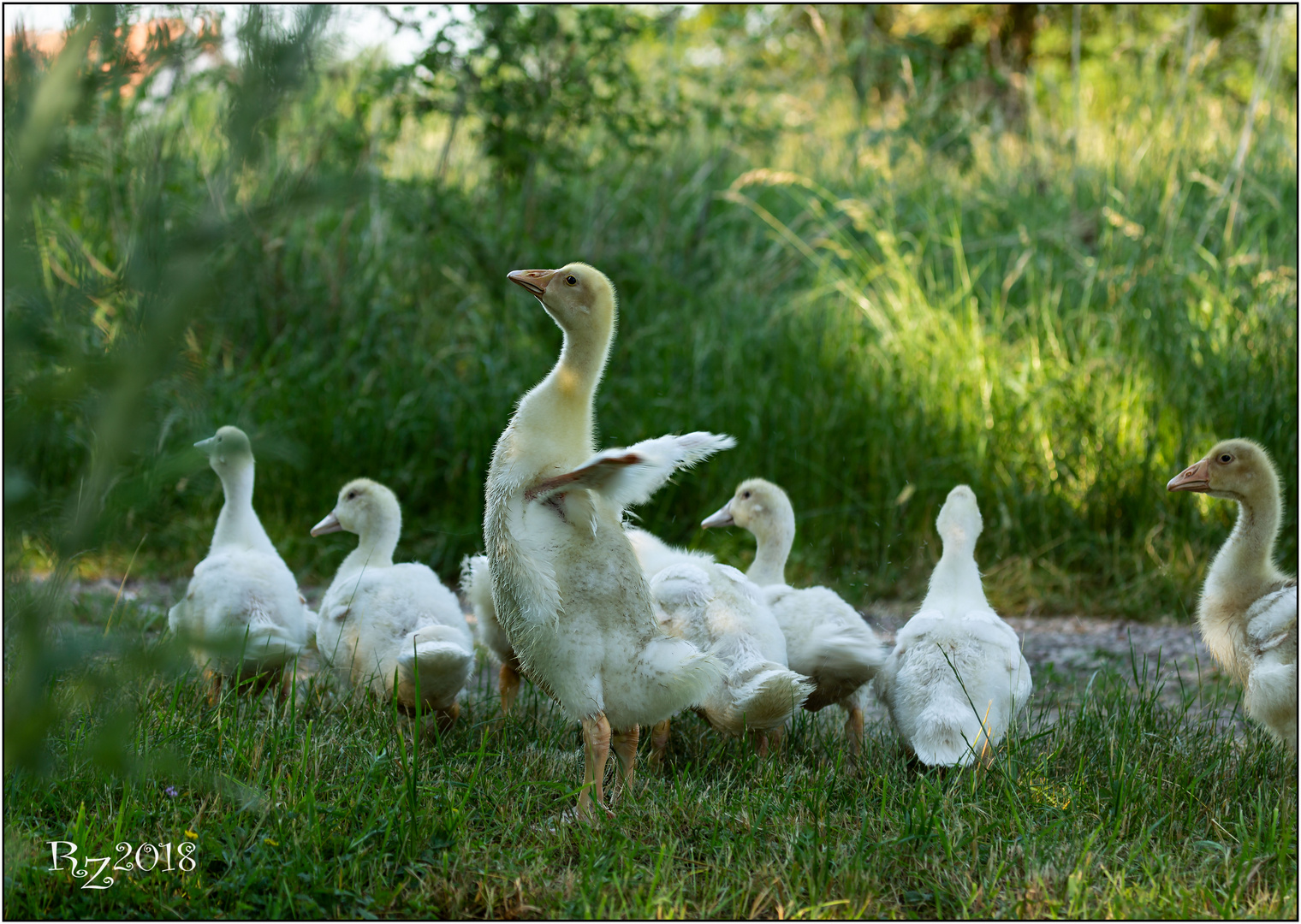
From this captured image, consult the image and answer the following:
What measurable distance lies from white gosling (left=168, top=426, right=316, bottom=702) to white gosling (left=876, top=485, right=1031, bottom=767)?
2206mm

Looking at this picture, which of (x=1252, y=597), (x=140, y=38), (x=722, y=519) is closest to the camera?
(x=140, y=38)

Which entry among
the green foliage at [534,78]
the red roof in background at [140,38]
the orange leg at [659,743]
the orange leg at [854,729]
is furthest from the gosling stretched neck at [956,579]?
the green foliage at [534,78]

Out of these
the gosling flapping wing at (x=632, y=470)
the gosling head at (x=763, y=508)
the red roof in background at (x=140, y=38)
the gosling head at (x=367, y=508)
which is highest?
the red roof in background at (x=140, y=38)

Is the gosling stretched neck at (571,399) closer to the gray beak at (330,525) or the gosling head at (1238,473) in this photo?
the gray beak at (330,525)

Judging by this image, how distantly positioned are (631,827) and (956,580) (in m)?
1.72

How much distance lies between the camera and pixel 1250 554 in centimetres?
385

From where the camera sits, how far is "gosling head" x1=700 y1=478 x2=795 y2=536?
15.3ft

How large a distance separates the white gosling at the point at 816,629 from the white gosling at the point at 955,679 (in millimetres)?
125

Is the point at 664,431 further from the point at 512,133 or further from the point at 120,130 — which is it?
the point at 120,130

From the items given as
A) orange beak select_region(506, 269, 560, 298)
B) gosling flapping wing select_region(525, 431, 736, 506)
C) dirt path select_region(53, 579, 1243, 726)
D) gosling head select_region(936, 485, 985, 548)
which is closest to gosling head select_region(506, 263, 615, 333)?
orange beak select_region(506, 269, 560, 298)

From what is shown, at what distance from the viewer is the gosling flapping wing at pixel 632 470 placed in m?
2.92

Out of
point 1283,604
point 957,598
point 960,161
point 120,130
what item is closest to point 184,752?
point 120,130

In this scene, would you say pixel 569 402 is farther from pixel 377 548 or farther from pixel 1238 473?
pixel 1238 473

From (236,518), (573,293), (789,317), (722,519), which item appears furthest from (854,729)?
(789,317)
